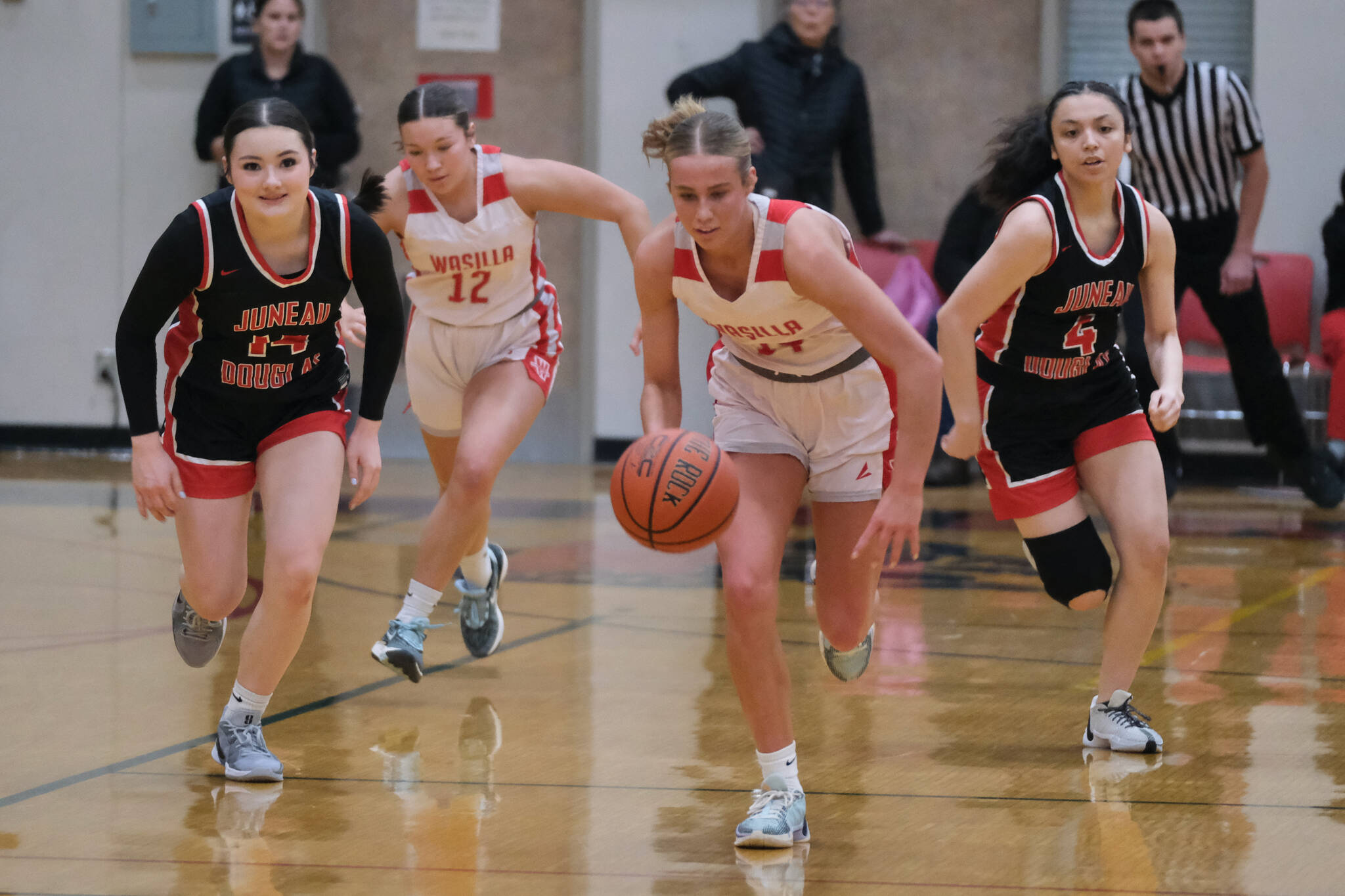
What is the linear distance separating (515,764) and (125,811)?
0.79 m

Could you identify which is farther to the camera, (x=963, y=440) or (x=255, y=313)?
(x=963, y=440)

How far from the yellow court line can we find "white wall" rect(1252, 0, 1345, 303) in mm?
3383

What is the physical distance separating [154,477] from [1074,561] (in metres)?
2.01

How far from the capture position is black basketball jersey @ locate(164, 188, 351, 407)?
3254mm

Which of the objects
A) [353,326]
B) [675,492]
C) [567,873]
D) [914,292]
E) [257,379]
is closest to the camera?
[567,873]

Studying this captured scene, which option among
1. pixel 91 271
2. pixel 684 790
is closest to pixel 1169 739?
pixel 684 790

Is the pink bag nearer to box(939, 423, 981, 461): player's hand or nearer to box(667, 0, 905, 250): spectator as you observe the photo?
box(667, 0, 905, 250): spectator

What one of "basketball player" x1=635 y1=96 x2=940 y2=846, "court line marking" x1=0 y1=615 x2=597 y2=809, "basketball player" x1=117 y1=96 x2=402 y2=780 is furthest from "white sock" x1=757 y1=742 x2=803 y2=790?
"court line marking" x1=0 y1=615 x2=597 y2=809

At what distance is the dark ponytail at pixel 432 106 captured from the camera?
401cm

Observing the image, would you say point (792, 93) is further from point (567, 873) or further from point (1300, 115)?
point (567, 873)

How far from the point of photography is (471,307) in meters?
4.29

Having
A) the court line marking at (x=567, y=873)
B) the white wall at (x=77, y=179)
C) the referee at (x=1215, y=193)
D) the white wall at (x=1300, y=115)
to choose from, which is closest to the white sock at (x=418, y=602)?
the court line marking at (x=567, y=873)

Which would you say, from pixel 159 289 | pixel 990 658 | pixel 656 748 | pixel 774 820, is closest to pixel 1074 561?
pixel 990 658

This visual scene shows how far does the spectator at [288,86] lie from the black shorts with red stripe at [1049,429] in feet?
16.9
